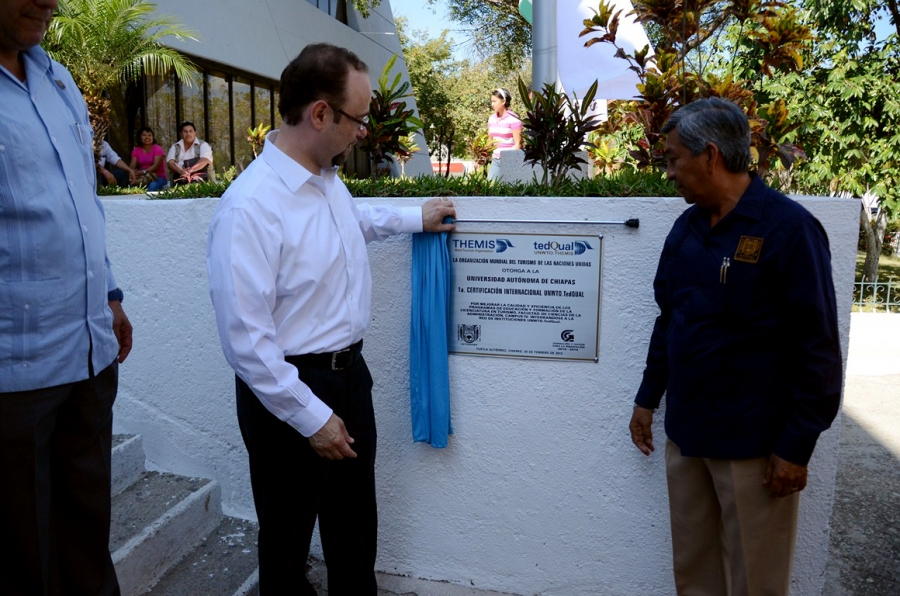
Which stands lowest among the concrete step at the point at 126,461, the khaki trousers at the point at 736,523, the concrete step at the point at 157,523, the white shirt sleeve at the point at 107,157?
the concrete step at the point at 157,523

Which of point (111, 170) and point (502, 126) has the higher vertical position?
point (502, 126)

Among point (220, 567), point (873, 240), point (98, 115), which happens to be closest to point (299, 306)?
point (220, 567)

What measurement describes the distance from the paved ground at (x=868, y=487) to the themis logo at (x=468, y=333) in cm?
189

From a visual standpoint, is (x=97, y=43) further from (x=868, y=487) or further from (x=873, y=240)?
(x=873, y=240)

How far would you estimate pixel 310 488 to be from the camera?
2.54 metres

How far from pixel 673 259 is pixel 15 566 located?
7.41ft

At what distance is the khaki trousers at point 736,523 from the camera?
234cm

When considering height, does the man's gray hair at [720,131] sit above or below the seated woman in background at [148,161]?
below

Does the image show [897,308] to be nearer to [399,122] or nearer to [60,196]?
[399,122]

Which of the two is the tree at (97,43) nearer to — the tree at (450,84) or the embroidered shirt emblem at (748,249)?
the embroidered shirt emblem at (748,249)

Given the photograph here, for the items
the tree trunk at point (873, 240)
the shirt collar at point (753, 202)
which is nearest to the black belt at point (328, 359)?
the shirt collar at point (753, 202)

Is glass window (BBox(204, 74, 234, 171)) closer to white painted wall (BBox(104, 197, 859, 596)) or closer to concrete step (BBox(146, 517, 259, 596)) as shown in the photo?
white painted wall (BBox(104, 197, 859, 596))

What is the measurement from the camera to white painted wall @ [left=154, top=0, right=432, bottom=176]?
1441cm

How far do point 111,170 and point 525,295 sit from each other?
989 centimetres
